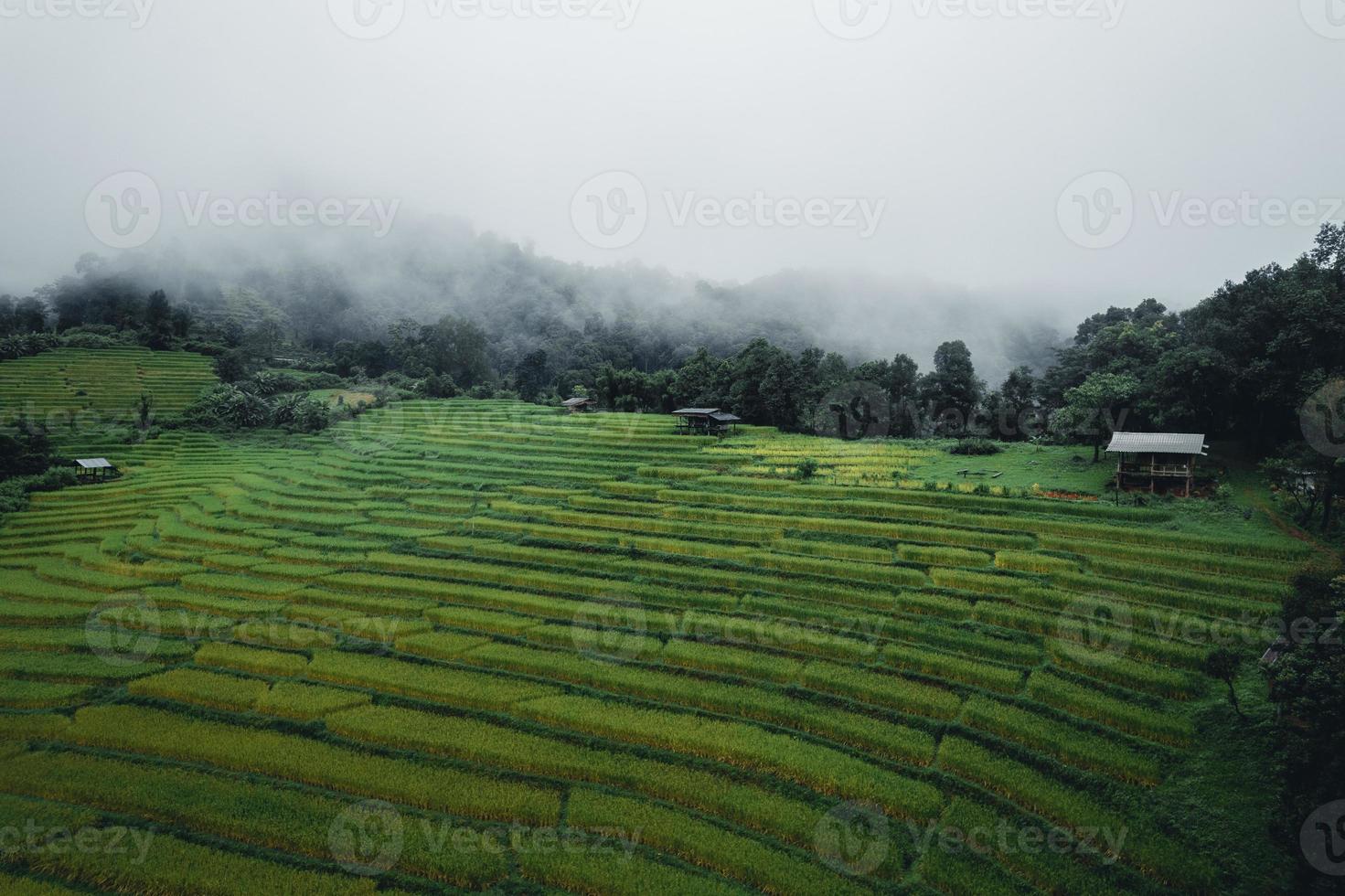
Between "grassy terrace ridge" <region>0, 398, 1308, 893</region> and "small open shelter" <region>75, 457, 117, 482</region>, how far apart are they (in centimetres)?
753

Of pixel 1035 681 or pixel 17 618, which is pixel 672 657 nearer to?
pixel 1035 681

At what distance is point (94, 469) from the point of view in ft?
130

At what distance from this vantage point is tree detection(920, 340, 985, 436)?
46062 millimetres

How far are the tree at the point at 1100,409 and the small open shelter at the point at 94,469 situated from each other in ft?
174

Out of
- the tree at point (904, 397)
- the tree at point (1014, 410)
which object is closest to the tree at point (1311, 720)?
the tree at point (1014, 410)

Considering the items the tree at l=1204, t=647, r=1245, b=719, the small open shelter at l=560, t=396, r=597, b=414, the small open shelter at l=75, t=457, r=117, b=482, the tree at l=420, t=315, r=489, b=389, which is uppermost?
the tree at l=420, t=315, r=489, b=389

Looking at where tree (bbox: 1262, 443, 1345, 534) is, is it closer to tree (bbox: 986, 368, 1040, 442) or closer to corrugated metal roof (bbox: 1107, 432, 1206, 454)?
corrugated metal roof (bbox: 1107, 432, 1206, 454)

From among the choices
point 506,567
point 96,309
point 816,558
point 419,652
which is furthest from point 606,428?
point 96,309

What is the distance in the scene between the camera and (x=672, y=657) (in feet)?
62.8

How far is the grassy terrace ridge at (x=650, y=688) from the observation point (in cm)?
1234

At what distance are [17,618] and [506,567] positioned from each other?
15.8m

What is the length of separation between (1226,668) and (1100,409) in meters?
20.5

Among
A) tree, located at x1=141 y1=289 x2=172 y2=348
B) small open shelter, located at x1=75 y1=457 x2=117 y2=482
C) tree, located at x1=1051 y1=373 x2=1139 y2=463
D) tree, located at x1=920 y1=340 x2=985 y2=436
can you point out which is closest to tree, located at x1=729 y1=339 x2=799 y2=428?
tree, located at x1=920 y1=340 x2=985 y2=436

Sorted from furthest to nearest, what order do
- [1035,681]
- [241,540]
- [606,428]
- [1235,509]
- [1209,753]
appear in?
[606,428], [241,540], [1235,509], [1035,681], [1209,753]
